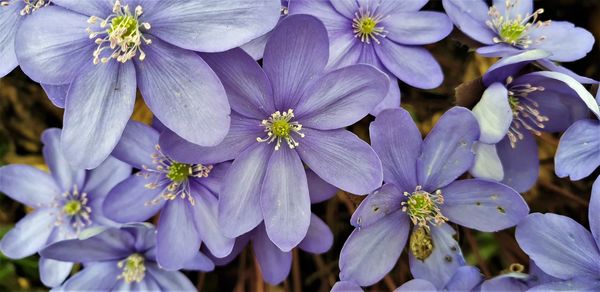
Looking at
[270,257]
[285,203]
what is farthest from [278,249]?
[285,203]

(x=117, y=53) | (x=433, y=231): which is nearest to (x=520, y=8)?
(x=433, y=231)

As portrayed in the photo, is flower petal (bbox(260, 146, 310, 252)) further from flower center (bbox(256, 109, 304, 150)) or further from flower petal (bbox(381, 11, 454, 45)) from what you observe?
flower petal (bbox(381, 11, 454, 45))

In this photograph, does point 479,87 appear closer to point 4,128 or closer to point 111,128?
point 111,128

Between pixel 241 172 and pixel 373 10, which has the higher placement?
pixel 373 10

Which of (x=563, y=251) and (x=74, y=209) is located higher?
(x=74, y=209)

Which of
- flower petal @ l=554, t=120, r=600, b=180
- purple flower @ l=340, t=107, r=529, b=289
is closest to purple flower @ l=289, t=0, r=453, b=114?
purple flower @ l=340, t=107, r=529, b=289

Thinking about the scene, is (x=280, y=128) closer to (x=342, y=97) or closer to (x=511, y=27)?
(x=342, y=97)
